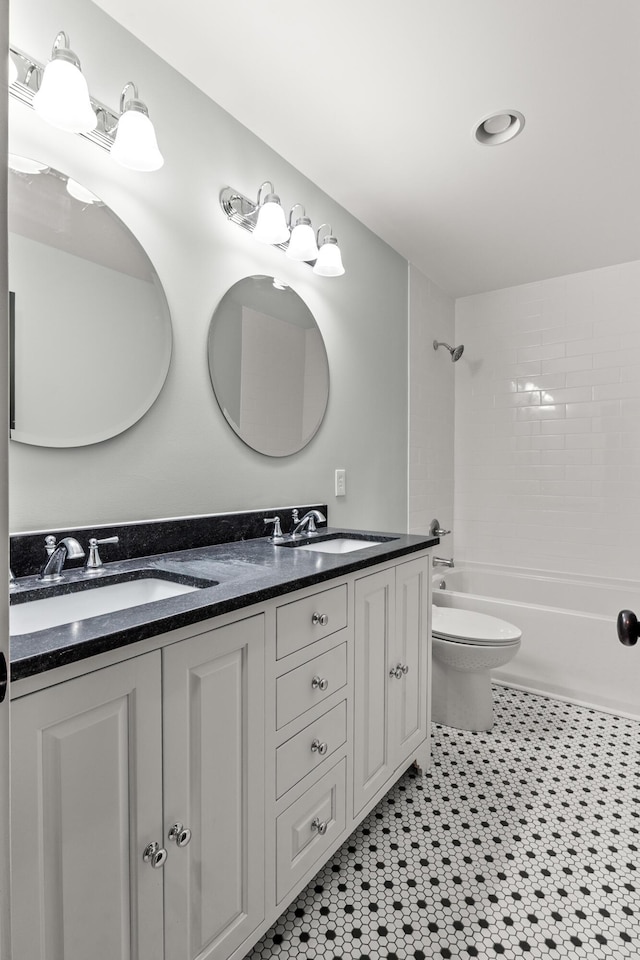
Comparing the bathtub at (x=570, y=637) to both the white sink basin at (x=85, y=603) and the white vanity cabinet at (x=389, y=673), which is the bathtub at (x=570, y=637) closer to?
the white vanity cabinet at (x=389, y=673)

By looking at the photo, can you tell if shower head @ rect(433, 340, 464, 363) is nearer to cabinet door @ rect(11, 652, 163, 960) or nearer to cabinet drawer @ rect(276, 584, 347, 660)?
cabinet drawer @ rect(276, 584, 347, 660)

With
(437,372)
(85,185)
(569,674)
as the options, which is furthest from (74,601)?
(437,372)

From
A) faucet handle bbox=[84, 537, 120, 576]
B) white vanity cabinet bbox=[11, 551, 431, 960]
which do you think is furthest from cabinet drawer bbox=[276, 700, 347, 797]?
faucet handle bbox=[84, 537, 120, 576]

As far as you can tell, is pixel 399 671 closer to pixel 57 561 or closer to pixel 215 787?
pixel 215 787

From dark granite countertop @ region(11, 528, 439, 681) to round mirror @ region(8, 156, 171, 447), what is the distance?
36 centimetres

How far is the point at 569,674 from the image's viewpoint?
8.30ft

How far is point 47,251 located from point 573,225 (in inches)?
95.5

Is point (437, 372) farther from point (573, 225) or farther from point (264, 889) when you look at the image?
point (264, 889)

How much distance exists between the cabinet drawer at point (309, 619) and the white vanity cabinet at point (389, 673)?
0.33 ft

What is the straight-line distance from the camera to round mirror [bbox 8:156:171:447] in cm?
117

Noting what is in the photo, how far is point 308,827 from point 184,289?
1547mm

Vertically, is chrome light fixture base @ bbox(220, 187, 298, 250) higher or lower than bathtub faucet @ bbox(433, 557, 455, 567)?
higher

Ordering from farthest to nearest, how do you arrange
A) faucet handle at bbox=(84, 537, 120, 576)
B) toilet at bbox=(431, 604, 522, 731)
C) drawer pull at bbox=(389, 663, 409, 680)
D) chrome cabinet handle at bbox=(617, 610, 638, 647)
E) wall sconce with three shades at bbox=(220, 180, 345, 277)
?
toilet at bbox=(431, 604, 522, 731), wall sconce with three shades at bbox=(220, 180, 345, 277), drawer pull at bbox=(389, 663, 409, 680), faucet handle at bbox=(84, 537, 120, 576), chrome cabinet handle at bbox=(617, 610, 638, 647)

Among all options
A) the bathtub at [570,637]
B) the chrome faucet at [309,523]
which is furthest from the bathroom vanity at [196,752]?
the bathtub at [570,637]
